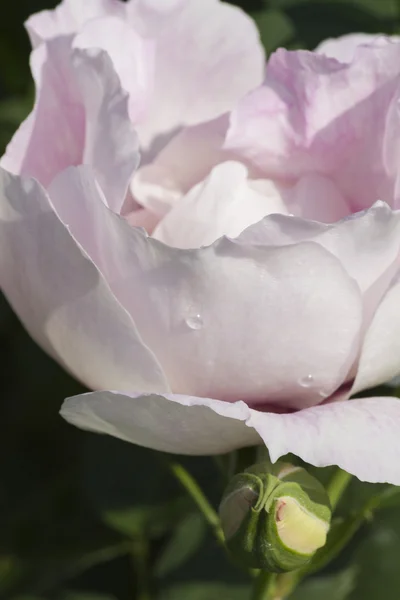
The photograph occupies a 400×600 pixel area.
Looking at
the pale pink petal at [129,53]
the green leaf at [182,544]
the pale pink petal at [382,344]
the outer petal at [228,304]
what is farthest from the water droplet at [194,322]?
the green leaf at [182,544]

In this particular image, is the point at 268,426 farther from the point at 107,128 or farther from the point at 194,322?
the point at 107,128

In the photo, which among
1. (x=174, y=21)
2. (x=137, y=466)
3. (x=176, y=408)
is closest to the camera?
(x=176, y=408)

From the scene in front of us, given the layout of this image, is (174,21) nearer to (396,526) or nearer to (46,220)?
(46,220)

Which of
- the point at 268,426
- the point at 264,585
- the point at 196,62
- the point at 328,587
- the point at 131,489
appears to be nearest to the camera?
the point at 268,426

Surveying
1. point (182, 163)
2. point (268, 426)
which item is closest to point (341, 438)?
point (268, 426)

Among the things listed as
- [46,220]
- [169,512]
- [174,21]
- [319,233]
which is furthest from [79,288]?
[169,512]

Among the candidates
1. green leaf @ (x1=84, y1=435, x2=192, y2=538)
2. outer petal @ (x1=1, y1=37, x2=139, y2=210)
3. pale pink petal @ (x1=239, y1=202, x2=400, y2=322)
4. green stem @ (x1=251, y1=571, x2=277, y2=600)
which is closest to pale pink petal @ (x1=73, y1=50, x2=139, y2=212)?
outer petal @ (x1=1, y1=37, x2=139, y2=210)

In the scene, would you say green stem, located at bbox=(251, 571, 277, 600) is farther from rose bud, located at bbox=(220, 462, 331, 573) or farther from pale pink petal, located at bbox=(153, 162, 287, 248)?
pale pink petal, located at bbox=(153, 162, 287, 248)
